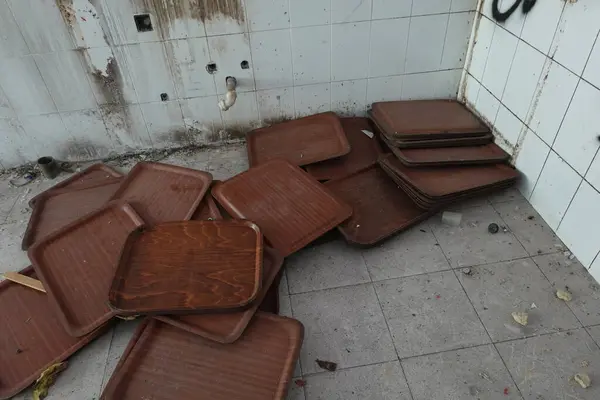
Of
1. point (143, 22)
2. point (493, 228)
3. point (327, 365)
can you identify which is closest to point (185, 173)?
point (143, 22)

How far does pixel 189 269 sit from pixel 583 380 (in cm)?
156

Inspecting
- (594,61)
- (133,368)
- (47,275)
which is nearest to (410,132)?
(594,61)

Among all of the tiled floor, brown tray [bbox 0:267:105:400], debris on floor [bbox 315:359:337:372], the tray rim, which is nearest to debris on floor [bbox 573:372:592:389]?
the tiled floor

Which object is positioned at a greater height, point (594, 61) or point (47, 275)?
point (594, 61)

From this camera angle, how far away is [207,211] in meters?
2.14

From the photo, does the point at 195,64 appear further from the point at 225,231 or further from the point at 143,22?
the point at 225,231

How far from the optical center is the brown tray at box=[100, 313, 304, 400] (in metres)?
1.49

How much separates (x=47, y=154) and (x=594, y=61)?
292 centimetres

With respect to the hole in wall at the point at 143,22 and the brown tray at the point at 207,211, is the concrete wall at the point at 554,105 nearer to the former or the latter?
the brown tray at the point at 207,211

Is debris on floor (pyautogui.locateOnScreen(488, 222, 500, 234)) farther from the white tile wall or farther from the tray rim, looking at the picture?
the tray rim

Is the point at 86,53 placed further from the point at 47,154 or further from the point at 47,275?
the point at 47,275

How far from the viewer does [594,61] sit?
5.64ft

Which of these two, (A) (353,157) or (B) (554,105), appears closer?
(B) (554,105)

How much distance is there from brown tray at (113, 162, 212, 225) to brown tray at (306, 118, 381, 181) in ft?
2.06
